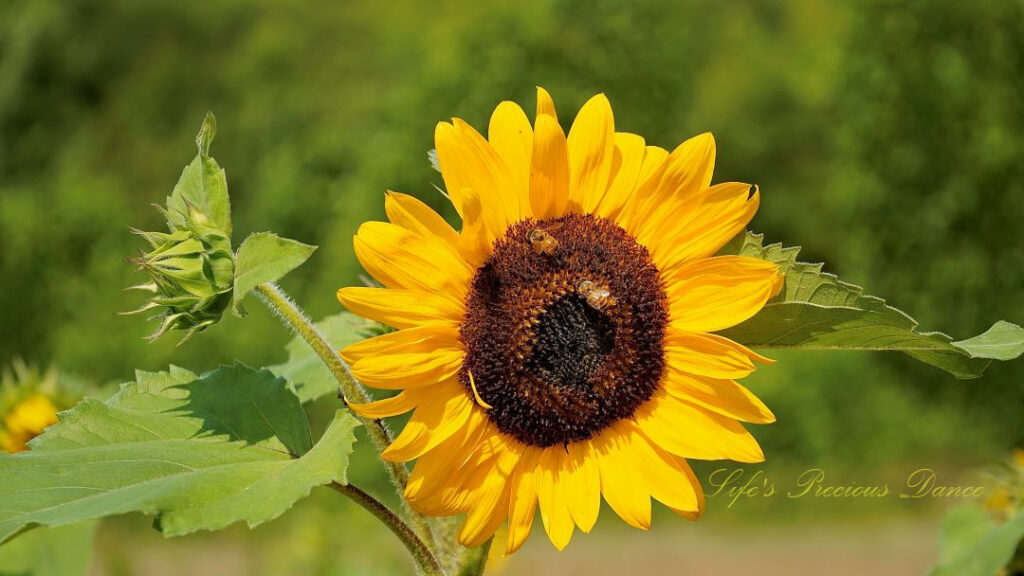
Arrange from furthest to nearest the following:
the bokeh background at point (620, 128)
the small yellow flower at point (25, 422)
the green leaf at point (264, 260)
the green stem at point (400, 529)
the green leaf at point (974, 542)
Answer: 1. the bokeh background at point (620, 128)
2. the small yellow flower at point (25, 422)
3. the green leaf at point (974, 542)
4. the green stem at point (400, 529)
5. the green leaf at point (264, 260)

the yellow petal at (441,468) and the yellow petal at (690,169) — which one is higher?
the yellow petal at (690,169)

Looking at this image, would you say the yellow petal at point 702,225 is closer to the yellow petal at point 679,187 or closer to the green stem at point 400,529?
the yellow petal at point 679,187

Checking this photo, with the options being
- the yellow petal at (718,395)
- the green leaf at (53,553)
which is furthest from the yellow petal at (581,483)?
the green leaf at (53,553)

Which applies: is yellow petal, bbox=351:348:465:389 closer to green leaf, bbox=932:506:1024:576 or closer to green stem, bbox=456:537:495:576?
green stem, bbox=456:537:495:576

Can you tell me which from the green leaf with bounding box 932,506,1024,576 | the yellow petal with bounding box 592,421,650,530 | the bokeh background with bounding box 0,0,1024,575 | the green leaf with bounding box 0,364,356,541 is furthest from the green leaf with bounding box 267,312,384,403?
the bokeh background with bounding box 0,0,1024,575

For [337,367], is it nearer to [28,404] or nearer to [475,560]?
[475,560]

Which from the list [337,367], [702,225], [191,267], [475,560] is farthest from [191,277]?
[702,225]

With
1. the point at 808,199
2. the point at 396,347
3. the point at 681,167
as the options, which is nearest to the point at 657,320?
the point at 681,167
